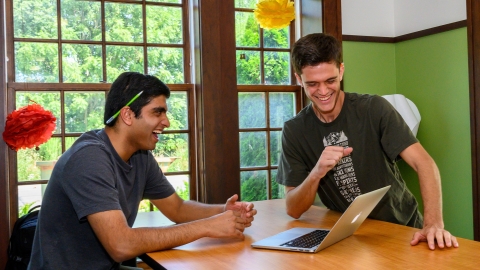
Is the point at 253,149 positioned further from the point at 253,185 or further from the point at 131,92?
the point at 131,92

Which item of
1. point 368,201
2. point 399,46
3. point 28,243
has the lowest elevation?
point 28,243

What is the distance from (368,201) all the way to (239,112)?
2.40 metres

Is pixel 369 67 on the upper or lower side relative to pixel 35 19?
lower

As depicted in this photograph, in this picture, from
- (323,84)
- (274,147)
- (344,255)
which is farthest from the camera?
(274,147)

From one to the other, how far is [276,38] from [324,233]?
260cm

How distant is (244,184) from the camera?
164 inches

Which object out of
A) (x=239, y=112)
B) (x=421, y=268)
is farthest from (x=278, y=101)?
(x=421, y=268)

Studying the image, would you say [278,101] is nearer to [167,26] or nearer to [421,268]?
[167,26]

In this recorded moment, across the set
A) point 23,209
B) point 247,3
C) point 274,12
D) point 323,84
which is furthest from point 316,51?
point 23,209

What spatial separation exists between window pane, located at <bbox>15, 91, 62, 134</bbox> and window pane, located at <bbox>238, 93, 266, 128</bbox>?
1.34 meters

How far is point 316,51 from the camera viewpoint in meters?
2.21

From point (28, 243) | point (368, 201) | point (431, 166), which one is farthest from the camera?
point (28, 243)

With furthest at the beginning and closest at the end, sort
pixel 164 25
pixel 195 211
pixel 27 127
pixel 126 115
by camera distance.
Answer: pixel 164 25, pixel 27 127, pixel 195 211, pixel 126 115

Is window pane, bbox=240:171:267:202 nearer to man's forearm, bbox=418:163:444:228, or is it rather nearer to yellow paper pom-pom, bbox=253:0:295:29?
yellow paper pom-pom, bbox=253:0:295:29
